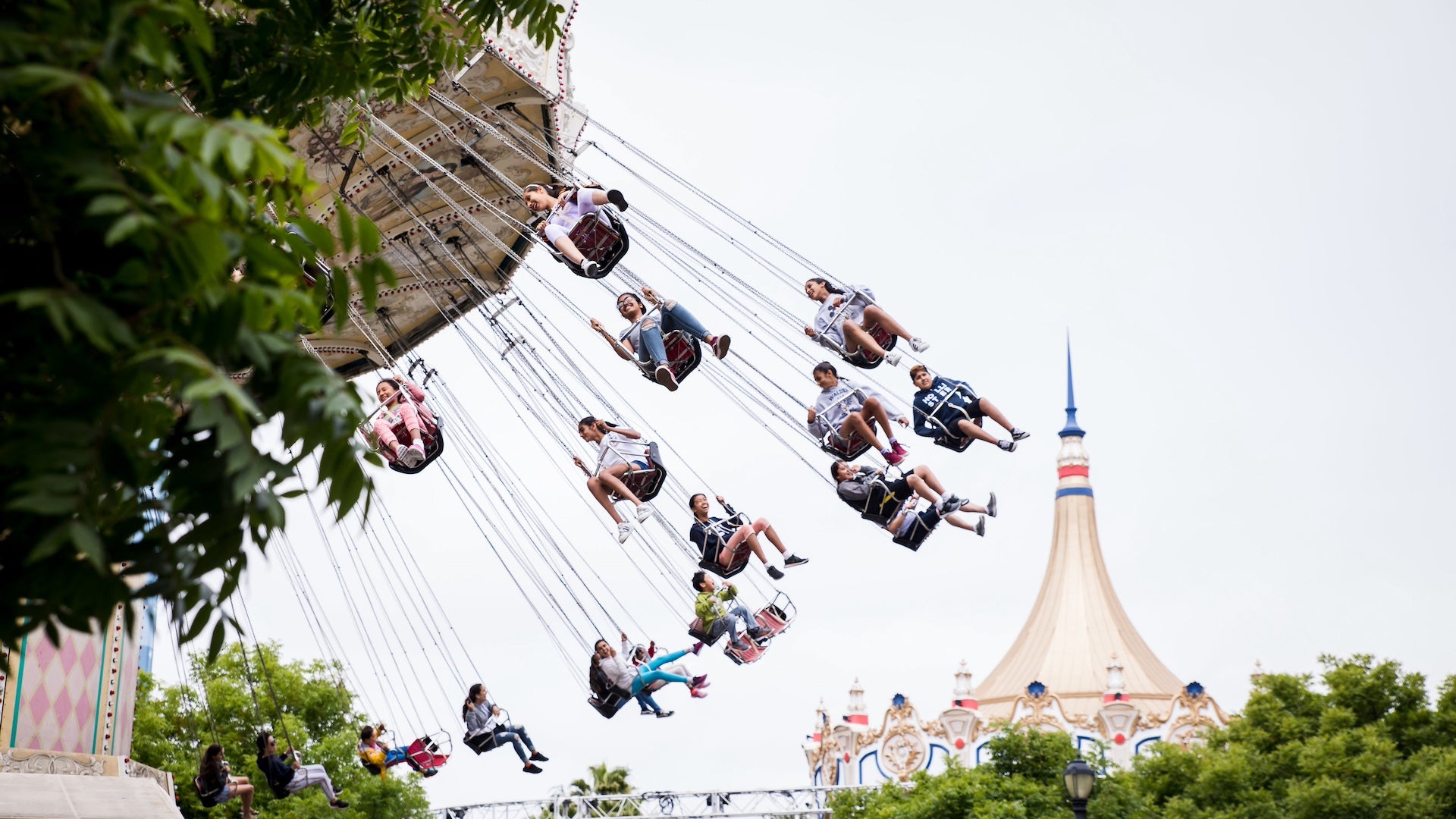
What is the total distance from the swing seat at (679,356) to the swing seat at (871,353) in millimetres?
1311

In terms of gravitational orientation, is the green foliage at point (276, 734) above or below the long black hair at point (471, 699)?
below

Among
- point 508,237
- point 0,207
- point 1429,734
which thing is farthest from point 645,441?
point 1429,734

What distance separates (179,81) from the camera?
4.92 meters

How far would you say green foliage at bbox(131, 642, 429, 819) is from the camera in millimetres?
25625

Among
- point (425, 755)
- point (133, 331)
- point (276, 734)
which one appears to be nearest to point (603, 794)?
point (276, 734)

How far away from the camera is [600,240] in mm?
12305

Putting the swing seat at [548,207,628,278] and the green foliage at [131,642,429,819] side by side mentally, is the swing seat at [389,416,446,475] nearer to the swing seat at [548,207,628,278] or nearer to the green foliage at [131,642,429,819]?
the swing seat at [548,207,628,278]

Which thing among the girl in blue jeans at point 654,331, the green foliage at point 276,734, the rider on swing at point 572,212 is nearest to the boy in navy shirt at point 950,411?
the girl in blue jeans at point 654,331

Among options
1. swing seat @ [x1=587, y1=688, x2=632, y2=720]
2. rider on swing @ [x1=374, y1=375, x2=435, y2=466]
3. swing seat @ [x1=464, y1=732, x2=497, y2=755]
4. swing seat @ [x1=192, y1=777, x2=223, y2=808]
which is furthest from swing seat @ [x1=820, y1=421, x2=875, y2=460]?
swing seat @ [x1=192, y1=777, x2=223, y2=808]

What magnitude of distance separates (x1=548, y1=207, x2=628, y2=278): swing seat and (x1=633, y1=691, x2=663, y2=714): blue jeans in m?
3.82

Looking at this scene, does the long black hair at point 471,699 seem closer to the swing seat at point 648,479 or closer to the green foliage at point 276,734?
the swing seat at point 648,479

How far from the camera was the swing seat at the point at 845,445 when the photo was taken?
1295 centimetres

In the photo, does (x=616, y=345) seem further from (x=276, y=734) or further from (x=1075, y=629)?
(x=1075, y=629)

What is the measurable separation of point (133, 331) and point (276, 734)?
2489cm
